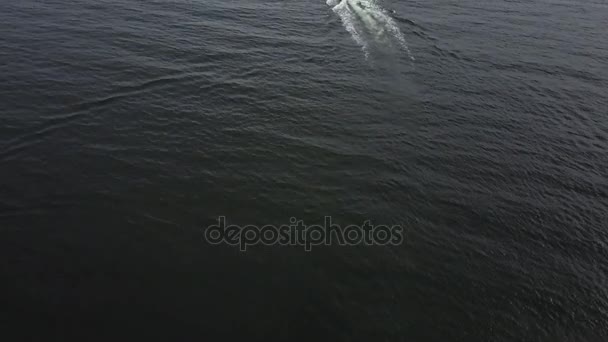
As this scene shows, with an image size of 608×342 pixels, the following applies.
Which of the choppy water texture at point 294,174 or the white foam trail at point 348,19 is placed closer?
the choppy water texture at point 294,174

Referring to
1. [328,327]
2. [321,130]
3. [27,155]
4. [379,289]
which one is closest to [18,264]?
[27,155]

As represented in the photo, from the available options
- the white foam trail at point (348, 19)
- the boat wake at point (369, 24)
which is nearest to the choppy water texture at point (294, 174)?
the boat wake at point (369, 24)

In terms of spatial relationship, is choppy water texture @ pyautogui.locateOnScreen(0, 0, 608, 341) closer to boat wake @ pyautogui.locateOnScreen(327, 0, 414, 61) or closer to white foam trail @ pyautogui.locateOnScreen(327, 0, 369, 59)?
boat wake @ pyautogui.locateOnScreen(327, 0, 414, 61)

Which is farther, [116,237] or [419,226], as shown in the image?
[419,226]

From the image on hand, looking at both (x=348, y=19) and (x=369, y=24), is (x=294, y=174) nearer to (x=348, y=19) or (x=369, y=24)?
(x=369, y=24)

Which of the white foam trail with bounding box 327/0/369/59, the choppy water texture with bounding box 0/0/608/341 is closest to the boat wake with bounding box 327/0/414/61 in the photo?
the white foam trail with bounding box 327/0/369/59

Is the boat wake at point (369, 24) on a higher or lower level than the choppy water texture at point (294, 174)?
higher

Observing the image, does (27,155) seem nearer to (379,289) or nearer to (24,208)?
(24,208)

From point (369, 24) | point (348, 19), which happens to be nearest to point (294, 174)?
point (369, 24)

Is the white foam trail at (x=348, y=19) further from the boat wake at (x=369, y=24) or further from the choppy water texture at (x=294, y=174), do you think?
the choppy water texture at (x=294, y=174)
